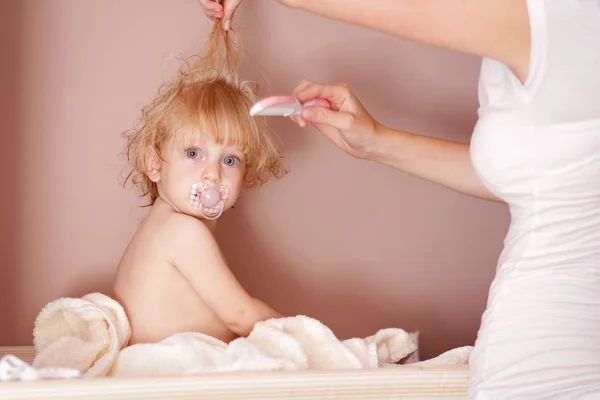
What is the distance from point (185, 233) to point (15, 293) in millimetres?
500

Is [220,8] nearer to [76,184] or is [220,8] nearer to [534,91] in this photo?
[76,184]

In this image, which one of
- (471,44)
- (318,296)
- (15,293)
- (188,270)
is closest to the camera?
(471,44)

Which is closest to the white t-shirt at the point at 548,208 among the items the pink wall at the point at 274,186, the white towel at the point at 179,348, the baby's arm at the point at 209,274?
the white towel at the point at 179,348

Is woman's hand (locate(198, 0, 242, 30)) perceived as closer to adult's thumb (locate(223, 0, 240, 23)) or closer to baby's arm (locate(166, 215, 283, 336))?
adult's thumb (locate(223, 0, 240, 23))

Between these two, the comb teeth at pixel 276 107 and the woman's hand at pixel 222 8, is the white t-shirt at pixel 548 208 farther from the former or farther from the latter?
the woman's hand at pixel 222 8

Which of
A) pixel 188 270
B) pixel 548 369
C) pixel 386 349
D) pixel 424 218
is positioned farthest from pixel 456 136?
pixel 548 369

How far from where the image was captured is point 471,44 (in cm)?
99

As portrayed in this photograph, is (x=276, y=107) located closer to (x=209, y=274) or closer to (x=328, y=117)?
(x=328, y=117)

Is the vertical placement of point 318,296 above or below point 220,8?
below

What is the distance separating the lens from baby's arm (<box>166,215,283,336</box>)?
4.54 feet

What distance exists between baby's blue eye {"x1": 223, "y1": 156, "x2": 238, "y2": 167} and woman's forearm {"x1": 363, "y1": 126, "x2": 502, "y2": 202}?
244 millimetres

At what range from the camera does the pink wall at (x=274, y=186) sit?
1651 mm

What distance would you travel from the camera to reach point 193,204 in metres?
1.43

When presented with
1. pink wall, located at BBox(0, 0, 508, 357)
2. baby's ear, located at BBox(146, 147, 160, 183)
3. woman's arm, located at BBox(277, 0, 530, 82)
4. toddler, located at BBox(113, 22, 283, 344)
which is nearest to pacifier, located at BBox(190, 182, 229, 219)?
toddler, located at BBox(113, 22, 283, 344)
